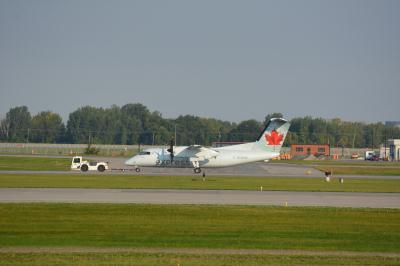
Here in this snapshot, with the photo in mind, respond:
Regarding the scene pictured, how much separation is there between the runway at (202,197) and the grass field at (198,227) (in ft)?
9.33

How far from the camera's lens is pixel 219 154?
237 feet

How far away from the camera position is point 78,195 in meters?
39.2

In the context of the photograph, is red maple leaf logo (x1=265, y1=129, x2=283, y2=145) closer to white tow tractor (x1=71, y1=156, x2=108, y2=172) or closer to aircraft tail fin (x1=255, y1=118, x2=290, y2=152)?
aircraft tail fin (x1=255, y1=118, x2=290, y2=152)

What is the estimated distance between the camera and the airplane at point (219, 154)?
235ft

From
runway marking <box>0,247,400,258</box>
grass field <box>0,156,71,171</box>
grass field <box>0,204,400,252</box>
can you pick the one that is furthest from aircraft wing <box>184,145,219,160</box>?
runway marking <box>0,247,400,258</box>

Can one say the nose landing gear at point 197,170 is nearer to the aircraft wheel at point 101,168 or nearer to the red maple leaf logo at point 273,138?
the red maple leaf logo at point 273,138

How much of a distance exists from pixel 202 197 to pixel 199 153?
32.6 m

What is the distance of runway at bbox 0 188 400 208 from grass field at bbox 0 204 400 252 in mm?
2845

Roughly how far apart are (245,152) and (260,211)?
39.1 metres

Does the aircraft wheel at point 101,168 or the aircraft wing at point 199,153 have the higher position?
the aircraft wing at point 199,153

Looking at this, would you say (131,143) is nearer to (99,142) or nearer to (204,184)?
(99,142)

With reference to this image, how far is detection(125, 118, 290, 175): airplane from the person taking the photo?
235ft

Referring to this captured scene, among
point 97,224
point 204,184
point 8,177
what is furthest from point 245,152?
point 97,224

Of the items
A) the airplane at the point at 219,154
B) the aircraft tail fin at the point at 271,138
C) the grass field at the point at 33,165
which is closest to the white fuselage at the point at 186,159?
the airplane at the point at 219,154
